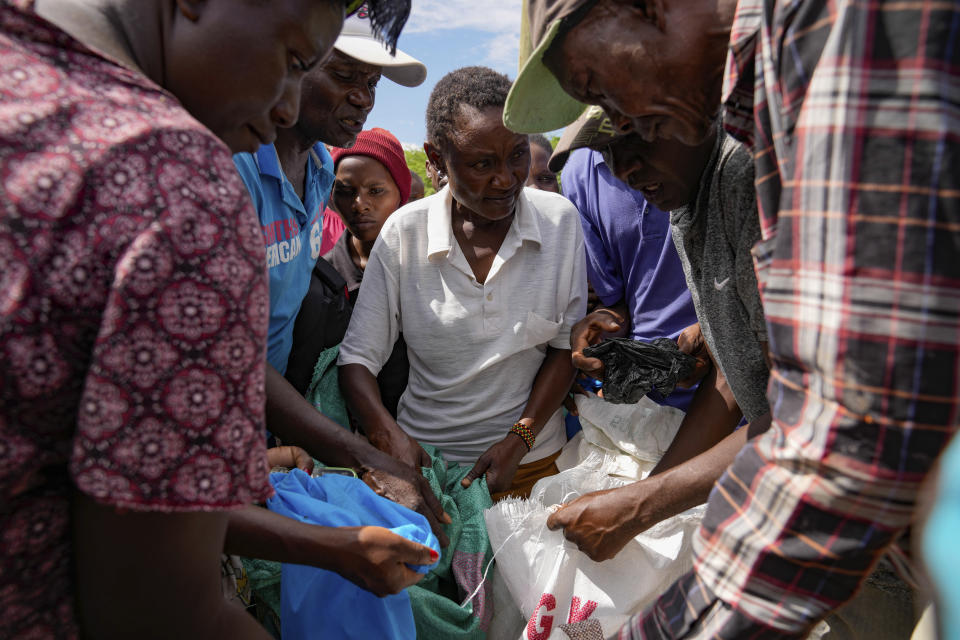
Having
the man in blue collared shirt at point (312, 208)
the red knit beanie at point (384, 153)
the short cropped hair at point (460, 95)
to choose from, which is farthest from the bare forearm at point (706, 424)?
the red knit beanie at point (384, 153)

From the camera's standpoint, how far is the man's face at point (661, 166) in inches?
73.7

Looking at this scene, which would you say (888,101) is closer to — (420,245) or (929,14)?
(929,14)

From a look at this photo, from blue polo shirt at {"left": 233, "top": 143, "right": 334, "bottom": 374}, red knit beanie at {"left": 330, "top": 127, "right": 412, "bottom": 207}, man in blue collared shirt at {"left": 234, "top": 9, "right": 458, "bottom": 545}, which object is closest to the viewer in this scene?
man in blue collared shirt at {"left": 234, "top": 9, "right": 458, "bottom": 545}

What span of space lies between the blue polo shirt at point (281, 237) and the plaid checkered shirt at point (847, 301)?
1867 mm

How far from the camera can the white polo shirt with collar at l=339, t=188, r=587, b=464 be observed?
108 inches

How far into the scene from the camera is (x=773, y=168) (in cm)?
108

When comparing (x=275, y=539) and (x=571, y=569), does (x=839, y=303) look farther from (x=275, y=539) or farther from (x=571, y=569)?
(x=571, y=569)

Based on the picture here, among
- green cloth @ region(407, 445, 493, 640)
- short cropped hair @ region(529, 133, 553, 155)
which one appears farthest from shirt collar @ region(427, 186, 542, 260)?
short cropped hair @ region(529, 133, 553, 155)

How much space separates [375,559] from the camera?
1633mm

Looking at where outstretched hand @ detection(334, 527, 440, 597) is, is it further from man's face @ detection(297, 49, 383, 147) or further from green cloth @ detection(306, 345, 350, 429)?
man's face @ detection(297, 49, 383, 147)

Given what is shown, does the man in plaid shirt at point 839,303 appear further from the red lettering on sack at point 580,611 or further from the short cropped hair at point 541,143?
the short cropped hair at point 541,143

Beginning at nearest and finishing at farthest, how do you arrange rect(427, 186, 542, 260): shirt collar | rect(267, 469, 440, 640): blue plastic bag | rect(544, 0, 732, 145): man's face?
rect(544, 0, 732, 145): man's face, rect(267, 469, 440, 640): blue plastic bag, rect(427, 186, 542, 260): shirt collar

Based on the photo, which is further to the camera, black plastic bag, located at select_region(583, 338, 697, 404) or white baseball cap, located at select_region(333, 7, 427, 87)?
white baseball cap, located at select_region(333, 7, 427, 87)

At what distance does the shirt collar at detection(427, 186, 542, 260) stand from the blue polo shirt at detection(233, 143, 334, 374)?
526 mm
